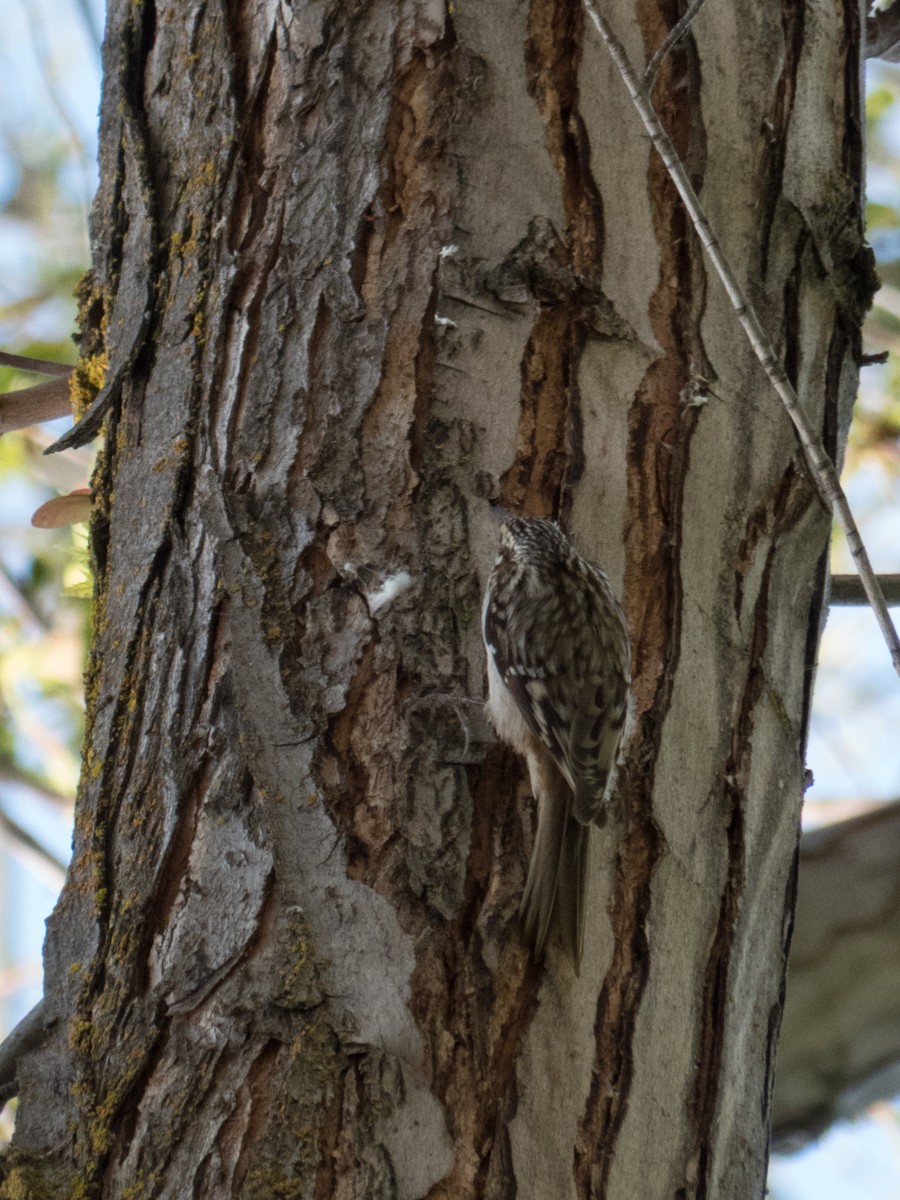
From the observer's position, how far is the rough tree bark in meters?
1.65

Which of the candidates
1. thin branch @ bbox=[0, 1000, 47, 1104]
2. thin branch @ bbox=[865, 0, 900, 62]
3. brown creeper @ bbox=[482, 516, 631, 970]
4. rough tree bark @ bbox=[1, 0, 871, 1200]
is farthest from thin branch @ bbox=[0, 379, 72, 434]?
thin branch @ bbox=[865, 0, 900, 62]

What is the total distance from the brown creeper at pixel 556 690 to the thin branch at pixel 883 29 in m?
1.37

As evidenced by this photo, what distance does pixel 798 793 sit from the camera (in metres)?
2.05

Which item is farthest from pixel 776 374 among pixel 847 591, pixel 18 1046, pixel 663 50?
pixel 18 1046

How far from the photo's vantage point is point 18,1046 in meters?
1.79

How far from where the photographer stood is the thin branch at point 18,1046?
70.2 inches

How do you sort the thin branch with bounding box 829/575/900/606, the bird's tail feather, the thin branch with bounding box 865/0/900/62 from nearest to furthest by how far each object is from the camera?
1. the bird's tail feather
2. the thin branch with bounding box 829/575/900/606
3. the thin branch with bounding box 865/0/900/62

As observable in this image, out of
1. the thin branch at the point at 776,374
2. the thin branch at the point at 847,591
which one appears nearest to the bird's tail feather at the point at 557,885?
the thin branch at the point at 776,374

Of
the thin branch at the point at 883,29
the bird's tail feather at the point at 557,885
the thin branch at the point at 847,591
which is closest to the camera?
the bird's tail feather at the point at 557,885

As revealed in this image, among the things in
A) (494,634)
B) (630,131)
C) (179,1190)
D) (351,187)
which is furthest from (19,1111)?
(630,131)

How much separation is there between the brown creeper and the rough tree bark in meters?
0.05

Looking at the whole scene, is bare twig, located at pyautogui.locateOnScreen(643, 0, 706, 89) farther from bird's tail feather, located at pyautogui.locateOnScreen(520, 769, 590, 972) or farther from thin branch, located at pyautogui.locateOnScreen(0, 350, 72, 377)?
thin branch, located at pyautogui.locateOnScreen(0, 350, 72, 377)

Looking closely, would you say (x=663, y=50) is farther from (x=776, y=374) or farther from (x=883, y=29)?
(x=883, y=29)

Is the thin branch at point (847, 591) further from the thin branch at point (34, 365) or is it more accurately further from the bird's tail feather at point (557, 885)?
the thin branch at point (34, 365)
